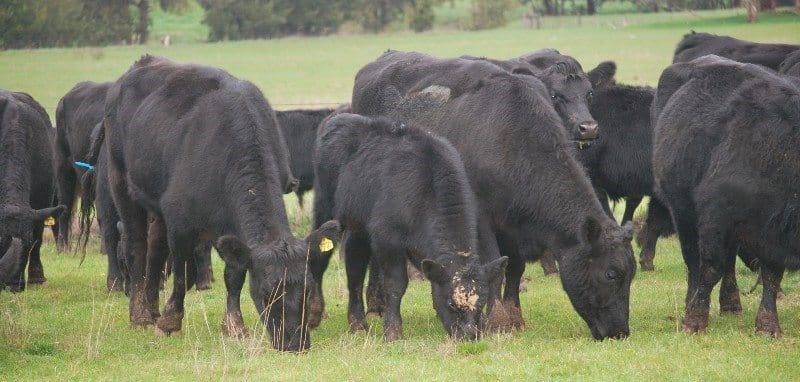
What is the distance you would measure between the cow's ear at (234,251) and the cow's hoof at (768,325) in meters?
4.31

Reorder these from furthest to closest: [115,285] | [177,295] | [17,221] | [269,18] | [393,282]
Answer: [269,18] → [115,285] → [17,221] → [177,295] → [393,282]

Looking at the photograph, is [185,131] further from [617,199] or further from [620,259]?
[617,199]

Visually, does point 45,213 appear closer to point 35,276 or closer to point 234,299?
point 35,276

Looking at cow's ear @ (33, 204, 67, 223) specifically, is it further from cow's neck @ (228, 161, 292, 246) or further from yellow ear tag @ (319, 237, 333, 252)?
yellow ear tag @ (319, 237, 333, 252)

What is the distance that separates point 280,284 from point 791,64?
8219 mm

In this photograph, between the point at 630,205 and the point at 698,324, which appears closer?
the point at 698,324

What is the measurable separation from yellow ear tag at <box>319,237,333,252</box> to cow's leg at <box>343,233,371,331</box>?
4.36 feet

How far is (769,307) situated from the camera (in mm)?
9281

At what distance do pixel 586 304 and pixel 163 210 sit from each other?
3790 mm

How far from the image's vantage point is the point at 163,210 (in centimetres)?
972

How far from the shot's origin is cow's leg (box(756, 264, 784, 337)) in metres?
9.23

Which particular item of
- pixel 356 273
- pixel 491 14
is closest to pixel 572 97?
pixel 356 273

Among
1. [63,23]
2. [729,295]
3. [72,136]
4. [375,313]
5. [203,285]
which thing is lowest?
[203,285]

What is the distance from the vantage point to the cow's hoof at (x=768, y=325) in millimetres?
9211
